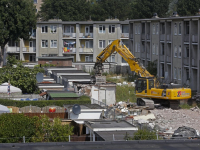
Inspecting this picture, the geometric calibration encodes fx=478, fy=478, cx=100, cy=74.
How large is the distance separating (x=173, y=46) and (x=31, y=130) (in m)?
35.3

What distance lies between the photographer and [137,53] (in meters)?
68.6

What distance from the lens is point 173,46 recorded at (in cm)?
5462

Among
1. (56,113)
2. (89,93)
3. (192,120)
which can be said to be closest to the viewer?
(56,113)

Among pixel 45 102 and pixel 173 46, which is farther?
pixel 173 46

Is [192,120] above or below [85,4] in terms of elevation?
below

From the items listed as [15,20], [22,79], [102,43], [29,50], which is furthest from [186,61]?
[29,50]

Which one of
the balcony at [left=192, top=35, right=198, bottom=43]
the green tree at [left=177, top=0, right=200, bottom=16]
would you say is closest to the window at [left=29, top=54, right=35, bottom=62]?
the green tree at [left=177, top=0, right=200, bottom=16]

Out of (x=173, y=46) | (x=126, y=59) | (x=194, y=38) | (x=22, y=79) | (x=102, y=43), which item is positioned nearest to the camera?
(x=22, y=79)

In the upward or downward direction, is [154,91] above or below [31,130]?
above

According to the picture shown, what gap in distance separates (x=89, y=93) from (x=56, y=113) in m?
12.0

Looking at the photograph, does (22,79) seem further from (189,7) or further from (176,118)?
(189,7)

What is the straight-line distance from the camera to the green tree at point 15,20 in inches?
2928

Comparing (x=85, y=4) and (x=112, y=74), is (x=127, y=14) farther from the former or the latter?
(x=112, y=74)

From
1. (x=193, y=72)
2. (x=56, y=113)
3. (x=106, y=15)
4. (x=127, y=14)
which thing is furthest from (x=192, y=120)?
(x=127, y=14)
